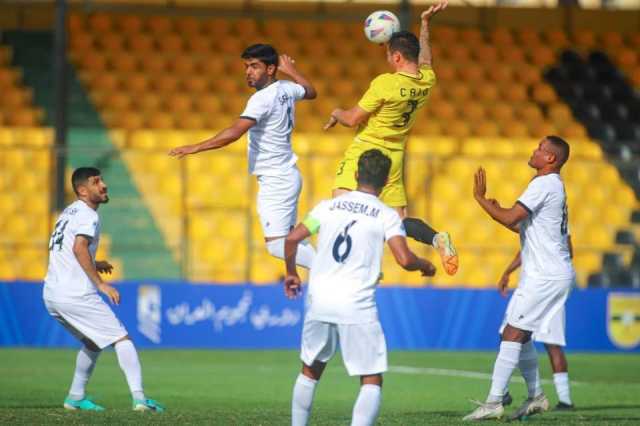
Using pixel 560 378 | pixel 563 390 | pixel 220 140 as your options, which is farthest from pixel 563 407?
pixel 220 140

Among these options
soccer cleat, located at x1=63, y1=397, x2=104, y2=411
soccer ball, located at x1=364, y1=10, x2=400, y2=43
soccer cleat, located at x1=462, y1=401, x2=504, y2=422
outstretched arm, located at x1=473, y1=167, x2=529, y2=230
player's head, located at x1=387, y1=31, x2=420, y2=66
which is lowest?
soccer cleat, located at x1=63, y1=397, x2=104, y2=411

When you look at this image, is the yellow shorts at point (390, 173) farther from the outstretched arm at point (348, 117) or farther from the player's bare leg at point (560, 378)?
the player's bare leg at point (560, 378)

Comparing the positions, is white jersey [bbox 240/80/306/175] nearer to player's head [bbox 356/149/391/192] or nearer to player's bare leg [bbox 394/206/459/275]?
player's bare leg [bbox 394/206/459/275]

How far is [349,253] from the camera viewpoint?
7.86 metres

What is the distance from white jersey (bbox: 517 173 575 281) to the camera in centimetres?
1039

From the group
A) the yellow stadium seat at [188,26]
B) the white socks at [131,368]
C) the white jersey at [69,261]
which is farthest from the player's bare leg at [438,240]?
the yellow stadium seat at [188,26]

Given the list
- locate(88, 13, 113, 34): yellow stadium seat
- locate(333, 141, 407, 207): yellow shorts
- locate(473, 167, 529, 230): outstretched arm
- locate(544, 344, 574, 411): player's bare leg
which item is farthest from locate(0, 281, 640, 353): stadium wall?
locate(473, 167, 529, 230): outstretched arm

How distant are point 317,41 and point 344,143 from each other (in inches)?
151

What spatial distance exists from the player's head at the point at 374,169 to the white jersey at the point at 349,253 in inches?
3.3

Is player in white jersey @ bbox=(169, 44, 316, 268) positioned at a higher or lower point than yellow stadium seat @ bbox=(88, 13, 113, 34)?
lower

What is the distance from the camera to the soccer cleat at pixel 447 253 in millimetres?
9414

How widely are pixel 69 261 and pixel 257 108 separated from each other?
193 centimetres

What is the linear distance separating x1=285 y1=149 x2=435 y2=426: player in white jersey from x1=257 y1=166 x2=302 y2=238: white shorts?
9.99ft

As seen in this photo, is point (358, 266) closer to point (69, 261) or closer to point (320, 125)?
point (69, 261)
